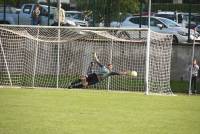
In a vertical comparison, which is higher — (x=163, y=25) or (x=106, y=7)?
(x=106, y=7)

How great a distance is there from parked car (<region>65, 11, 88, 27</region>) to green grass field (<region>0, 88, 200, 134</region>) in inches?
478

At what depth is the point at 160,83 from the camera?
30.5 meters

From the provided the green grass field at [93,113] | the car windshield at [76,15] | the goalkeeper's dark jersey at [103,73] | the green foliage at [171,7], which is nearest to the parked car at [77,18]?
the car windshield at [76,15]

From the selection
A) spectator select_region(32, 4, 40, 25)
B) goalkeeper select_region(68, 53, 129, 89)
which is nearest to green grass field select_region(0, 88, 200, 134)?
goalkeeper select_region(68, 53, 129, 89)

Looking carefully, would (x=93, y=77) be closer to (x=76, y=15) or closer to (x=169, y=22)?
(x=169, y=22)

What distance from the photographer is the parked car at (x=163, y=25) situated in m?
37.2

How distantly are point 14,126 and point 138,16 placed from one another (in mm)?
22176

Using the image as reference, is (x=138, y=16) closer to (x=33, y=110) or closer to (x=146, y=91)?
(x=146, y=91)

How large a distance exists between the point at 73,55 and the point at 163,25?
7463 millimetres

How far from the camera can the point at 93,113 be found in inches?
798

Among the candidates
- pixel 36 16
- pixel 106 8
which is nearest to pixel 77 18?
pixel 106 8

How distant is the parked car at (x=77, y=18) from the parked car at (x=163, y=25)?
2225mm

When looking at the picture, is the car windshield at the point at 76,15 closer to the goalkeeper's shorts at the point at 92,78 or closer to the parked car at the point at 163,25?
the parked car at the point at 163,25

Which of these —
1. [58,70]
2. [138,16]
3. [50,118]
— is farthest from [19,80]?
[50,118]
